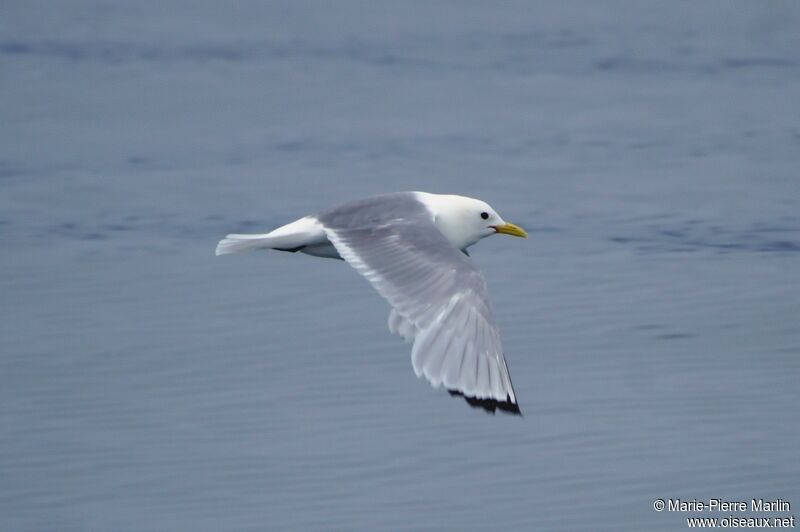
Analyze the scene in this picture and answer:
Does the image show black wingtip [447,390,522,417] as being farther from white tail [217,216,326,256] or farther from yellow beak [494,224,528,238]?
yellow beak [494,224,528,238]

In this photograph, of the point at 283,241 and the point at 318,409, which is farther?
the point at 318,409

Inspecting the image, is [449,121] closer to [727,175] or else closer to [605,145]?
[605,145]

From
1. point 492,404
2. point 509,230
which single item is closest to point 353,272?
point 509,230

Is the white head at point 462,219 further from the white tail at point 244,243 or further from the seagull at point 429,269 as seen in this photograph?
the white tail at point 244,243

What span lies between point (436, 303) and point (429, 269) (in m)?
0.26

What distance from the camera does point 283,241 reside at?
795cm

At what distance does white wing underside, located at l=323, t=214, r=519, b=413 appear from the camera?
6.78m

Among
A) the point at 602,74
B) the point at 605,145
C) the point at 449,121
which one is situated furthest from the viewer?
the point at 602,74

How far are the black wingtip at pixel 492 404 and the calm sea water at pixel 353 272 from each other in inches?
31.4

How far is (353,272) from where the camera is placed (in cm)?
1045

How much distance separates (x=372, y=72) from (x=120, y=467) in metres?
7.94

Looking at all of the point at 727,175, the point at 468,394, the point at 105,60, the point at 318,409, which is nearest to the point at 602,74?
the point at 727,175

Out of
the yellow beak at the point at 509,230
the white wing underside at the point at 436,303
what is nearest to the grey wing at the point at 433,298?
the white wing underside at the point at 436,303

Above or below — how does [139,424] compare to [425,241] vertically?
below
